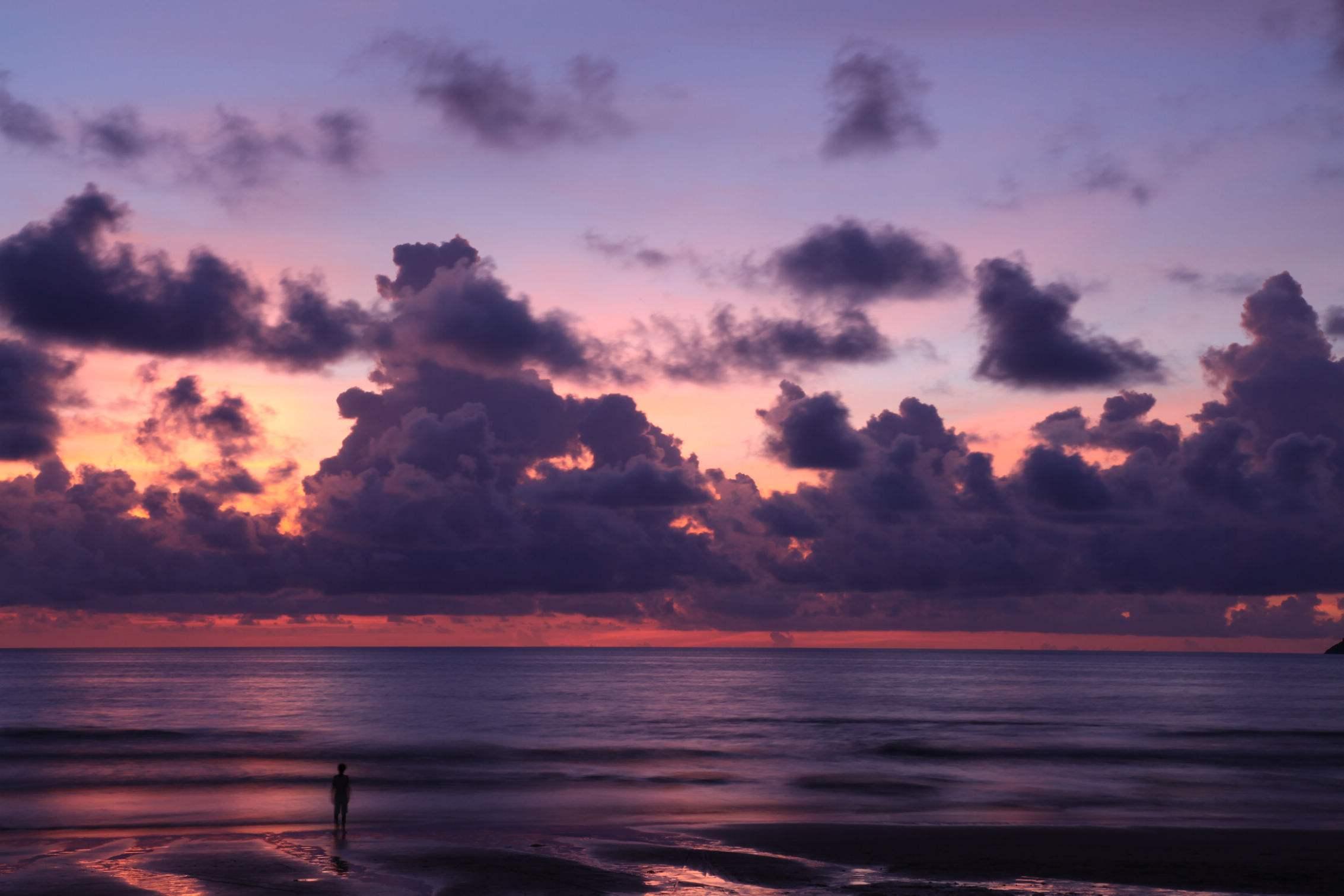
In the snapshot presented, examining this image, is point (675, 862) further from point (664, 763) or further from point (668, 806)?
point (664, 763)

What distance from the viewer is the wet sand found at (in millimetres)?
32531

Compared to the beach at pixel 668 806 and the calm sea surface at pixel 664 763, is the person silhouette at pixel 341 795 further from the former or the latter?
the calm sea surface at pixel 664 763

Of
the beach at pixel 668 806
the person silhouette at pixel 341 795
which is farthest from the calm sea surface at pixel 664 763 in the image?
the person silhouette at pixel 341 795

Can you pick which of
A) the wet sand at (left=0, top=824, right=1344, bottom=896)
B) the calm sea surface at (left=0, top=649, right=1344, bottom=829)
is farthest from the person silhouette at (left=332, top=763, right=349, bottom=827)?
the calm sea surface at (left=0, top=649, right=1344, bottom=829)

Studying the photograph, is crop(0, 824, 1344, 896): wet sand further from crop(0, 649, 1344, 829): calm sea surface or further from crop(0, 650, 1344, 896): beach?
crop(0, 649, 1344, 829): calm sea surface

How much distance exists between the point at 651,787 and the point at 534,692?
406 feet

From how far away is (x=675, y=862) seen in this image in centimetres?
3650

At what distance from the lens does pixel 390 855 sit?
3703cm

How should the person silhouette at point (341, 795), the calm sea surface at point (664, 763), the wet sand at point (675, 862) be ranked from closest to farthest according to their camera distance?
1. the wet sand at point (675, 862)
2. the person silhouette at point (341, 795)
3. the calm sea surface at point (664, 763)

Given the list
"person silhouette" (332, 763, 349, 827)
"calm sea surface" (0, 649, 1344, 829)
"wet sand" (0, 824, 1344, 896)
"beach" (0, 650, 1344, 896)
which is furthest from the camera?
"calm sea surface" (0, 649, 1344, 829)

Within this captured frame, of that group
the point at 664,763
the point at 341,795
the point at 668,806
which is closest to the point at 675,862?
the point at 341,795

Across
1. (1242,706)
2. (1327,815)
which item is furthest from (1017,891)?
(1242,706)

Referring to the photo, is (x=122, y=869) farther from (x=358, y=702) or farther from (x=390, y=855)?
(x=358, y=702)

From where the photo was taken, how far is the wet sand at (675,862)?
32.5m
